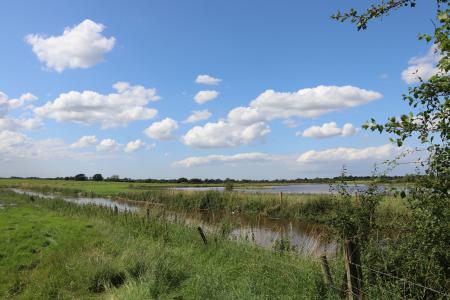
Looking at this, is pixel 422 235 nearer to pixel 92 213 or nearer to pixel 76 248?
pixel 76 248

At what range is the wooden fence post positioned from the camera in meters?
5.69

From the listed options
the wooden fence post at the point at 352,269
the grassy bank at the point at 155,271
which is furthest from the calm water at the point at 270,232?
the wooden fence post at the point at 352,269

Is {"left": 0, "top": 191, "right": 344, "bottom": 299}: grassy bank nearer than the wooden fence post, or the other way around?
the wooden fence post

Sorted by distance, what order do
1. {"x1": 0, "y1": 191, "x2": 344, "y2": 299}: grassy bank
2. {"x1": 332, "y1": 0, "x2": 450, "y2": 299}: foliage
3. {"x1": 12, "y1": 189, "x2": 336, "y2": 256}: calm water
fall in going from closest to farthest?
{"x1": 332, "y1": 0, "x2": 450, "y2": 299}: foliage → {"x1": 0, "y1": 191, "x2": 344, "y2": 299}: grassy bank → {"x1": 12, "y1": 189, "x2": 336, "y2": 256}: calm water

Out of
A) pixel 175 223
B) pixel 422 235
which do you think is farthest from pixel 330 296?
pixel 175 223

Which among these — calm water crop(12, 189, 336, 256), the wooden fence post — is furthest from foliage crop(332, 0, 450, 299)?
calm water crop(12, 189, 336, 256)

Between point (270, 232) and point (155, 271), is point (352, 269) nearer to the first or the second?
point (155, 271)

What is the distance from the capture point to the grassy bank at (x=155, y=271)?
7262 mm

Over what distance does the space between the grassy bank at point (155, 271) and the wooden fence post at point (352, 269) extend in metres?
0.68

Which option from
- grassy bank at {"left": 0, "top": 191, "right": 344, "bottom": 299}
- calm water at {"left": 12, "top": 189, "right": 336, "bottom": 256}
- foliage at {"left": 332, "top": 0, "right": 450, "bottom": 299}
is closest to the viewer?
foliage at {"left": 332, "top": 0, "right": 450, "bottom": 299}

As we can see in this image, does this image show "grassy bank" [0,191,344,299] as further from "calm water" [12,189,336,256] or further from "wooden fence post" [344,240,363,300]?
"calm water" [12,189,336,256]

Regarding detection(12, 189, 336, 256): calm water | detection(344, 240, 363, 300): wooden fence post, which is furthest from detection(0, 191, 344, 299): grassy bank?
detection(12, 189, 336, 256): calm water

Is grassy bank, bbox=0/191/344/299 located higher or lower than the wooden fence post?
lower

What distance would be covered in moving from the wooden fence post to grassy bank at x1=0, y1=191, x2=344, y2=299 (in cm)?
68
